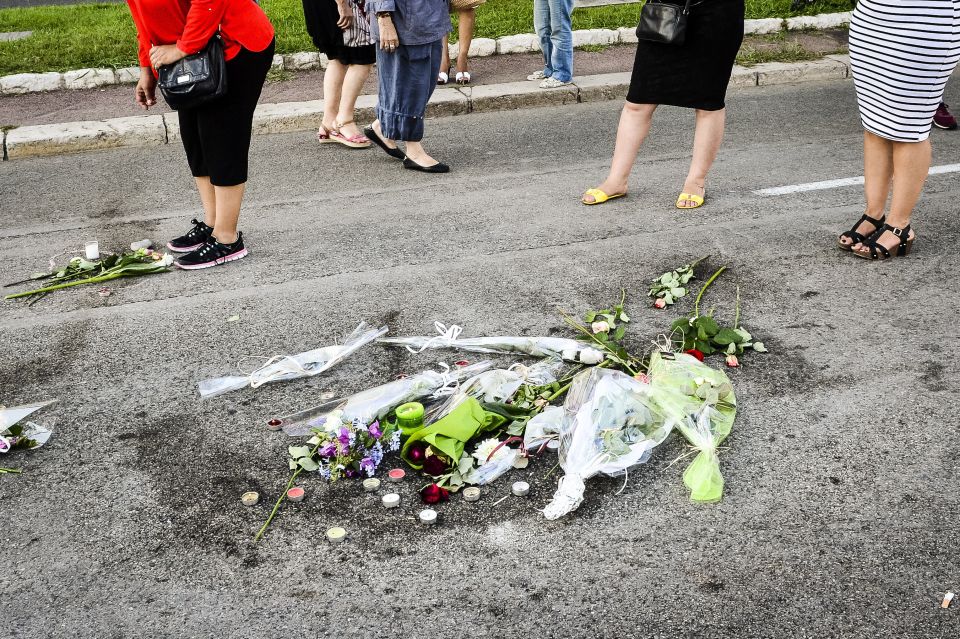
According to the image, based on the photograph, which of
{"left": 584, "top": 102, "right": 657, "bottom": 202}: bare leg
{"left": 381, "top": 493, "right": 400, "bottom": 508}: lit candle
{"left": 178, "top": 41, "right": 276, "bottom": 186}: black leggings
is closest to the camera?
{"left": 381, "top": 493, "right": 400, "bottom": 508}: lit candle

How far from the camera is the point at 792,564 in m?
2.30

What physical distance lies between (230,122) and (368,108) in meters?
3.26

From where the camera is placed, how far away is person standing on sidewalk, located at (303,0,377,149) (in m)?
5.99

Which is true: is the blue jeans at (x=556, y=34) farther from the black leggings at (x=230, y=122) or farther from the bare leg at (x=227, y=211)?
the bare leg at (x=227, y=211)

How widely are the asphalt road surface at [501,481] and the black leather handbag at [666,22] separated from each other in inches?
38.5

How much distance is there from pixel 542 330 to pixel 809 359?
1061mm

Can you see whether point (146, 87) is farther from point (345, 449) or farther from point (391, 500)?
point (391, 500)

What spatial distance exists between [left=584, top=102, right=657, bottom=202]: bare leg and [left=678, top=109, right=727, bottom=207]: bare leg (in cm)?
29

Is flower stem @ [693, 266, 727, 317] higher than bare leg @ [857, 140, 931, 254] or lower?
lower

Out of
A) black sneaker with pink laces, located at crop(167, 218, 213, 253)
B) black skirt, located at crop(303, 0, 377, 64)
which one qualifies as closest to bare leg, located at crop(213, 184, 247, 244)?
black sneaker with pink laces, located at crop(167, 218, 213, 253)

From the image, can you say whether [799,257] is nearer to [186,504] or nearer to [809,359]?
[809,359]

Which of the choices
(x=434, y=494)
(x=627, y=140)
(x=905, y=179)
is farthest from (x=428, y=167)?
(x=434, y=494)

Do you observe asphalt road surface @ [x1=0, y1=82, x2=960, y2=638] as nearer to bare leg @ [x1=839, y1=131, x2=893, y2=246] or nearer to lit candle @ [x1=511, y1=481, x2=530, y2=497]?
lit candle @ [x1=511, y1=481, x2=530, y2=497]

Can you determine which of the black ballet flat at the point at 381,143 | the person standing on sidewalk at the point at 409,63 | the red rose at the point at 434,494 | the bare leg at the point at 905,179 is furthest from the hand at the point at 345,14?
the red rose at the point at 434,494
